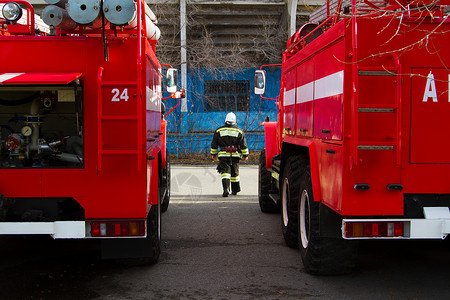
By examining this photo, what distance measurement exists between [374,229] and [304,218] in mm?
1406

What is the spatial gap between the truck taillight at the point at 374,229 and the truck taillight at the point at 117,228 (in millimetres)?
1820

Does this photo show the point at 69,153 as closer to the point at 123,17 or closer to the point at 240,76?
the point at 123,17

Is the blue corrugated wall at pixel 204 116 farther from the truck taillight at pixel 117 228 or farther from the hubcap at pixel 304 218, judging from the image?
the truck taillight at pixel 117 228

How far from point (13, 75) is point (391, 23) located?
324 cm

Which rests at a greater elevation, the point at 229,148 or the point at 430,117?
the point at 430,117

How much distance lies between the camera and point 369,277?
17.4ft

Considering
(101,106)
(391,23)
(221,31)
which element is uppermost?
(221,31)

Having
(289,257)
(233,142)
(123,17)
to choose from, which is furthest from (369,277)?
(233,142)

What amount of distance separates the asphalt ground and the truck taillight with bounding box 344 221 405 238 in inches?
28.1

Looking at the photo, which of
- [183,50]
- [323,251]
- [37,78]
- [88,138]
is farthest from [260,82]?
[183,50]

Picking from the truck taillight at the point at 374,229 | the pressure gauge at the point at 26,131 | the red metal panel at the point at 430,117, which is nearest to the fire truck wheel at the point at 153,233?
the pressure gauge at the point at 26,131

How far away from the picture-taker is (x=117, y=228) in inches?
185

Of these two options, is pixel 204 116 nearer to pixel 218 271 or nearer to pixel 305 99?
pixel 305 99

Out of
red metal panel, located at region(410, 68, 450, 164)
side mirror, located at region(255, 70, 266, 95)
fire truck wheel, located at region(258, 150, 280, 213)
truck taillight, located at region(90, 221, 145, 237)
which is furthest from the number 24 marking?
fire truck wheel, located at region(258, 150, 280, 213)
